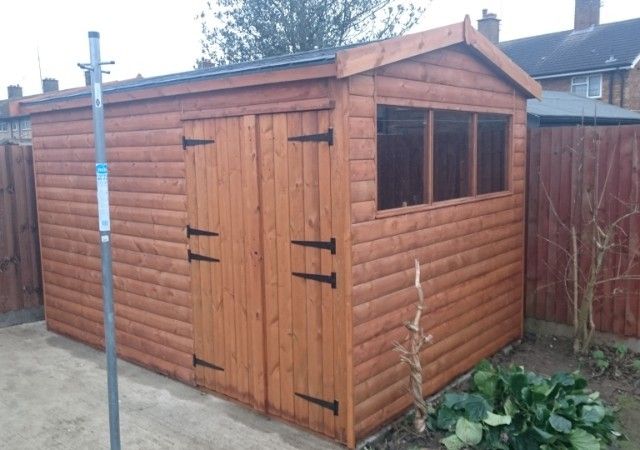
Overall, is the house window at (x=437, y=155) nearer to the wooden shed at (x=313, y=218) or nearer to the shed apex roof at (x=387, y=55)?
the wooden shed at (x=313, y=218)

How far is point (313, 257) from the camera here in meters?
3.98

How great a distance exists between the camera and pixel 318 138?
3824 mm

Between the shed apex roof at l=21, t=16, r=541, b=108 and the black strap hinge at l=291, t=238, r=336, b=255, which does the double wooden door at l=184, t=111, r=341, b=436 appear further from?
the shed apex roof at l=21, t=16, r=541, b=108

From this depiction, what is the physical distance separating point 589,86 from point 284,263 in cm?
2059

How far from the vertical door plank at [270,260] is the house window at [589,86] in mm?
20001

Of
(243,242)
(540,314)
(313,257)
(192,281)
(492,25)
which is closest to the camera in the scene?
(313,257)

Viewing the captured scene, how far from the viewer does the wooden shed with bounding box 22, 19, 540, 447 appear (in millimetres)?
3879

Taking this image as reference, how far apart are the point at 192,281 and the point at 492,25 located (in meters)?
24.7

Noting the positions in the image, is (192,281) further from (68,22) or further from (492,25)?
(492,25)

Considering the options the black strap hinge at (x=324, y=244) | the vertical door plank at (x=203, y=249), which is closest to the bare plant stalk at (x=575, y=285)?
the black strap hinge at (x=324, y=244)

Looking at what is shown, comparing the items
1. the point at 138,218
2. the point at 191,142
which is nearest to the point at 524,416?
the point at 191,142

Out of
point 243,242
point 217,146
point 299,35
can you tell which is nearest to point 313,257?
A: point 243,242

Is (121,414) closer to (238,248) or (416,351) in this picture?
(238,248)

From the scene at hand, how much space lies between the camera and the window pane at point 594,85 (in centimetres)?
2125
